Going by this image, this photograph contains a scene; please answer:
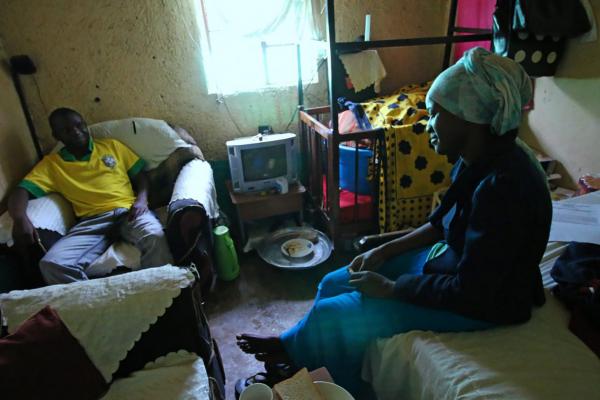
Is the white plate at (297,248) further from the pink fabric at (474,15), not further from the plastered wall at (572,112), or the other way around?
the pink fabric at (474,15)

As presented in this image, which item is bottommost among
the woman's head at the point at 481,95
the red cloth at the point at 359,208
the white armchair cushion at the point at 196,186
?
the red cloth at the point at 359,208

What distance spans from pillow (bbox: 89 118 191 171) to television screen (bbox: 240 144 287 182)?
17.6 inches

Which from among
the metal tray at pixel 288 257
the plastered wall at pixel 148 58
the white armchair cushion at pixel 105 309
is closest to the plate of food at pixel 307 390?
the white armchair cushion at pixel 105 309

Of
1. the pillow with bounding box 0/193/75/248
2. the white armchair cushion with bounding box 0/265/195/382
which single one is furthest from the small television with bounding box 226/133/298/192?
the white armchair cushion with bounding box 0/265/195/382

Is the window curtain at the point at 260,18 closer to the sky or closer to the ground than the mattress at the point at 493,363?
closer to the sky

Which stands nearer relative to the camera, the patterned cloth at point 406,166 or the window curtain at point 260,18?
the patterned cloth at point 406,166

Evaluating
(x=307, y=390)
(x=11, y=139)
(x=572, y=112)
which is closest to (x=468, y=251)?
(x=307, y=390)

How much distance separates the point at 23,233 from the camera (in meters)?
1.66

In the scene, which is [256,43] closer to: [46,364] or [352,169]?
[352,169]

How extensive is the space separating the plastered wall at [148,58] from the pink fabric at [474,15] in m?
0.16

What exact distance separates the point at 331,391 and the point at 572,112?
197 centimetres

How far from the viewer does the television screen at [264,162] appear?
2334mm

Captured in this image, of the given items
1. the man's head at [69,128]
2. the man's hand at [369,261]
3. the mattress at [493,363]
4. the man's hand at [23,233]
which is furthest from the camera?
the man's head at [69,128]

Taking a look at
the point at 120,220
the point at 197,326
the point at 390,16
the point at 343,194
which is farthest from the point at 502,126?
the point at 390,16
